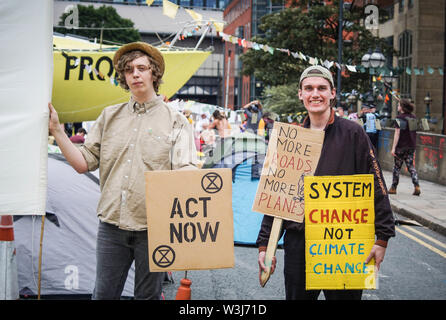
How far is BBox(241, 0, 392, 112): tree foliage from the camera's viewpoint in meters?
24.3

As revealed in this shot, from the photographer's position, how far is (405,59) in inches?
1220

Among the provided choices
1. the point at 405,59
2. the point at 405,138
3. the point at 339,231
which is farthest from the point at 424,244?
the point at 405,59

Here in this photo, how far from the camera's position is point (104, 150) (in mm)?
3168

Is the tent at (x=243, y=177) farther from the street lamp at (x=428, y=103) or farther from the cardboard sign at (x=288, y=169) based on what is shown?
the street lamp at (x=428, y=103)

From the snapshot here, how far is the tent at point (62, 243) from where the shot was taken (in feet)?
15.9

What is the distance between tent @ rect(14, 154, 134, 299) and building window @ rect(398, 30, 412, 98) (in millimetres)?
27780

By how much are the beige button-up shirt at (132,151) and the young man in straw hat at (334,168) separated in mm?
742

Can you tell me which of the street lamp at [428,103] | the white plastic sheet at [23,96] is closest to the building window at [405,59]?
the street lamp at [428,103]

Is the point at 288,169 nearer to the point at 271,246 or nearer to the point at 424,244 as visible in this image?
the point at 271,246

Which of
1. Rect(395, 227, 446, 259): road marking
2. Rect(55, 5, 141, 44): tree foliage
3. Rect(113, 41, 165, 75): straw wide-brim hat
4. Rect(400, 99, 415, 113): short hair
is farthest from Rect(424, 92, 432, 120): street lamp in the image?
Rect(55, 5, 141, 44): tree foliage

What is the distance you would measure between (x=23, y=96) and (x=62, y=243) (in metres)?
2.46

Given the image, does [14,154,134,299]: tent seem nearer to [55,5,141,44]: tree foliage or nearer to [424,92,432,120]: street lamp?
[424,92,432,120]: street lamp
